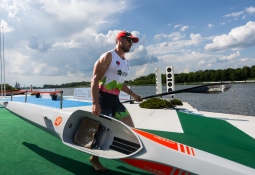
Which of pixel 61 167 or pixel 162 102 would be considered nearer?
pixel 61 167

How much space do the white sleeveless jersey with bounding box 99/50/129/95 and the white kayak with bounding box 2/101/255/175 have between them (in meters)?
0.43

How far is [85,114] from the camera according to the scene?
3.19m

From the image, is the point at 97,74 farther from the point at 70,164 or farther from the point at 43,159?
the point at 43,159

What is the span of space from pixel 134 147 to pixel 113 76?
104 centimetres

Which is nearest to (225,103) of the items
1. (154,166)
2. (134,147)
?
(134,147)

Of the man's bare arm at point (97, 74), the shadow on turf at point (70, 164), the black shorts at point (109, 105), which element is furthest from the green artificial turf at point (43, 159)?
the man's bare arm at point (97, 74)

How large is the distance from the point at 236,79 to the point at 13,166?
9044 centimetres

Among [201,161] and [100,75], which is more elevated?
[100,75]

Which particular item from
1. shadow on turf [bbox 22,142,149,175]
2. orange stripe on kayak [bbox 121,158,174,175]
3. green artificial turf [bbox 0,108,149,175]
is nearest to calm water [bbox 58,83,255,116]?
green artificial turf [bbox 0,108,149,175]

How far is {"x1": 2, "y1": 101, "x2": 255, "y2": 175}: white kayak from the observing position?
204cm

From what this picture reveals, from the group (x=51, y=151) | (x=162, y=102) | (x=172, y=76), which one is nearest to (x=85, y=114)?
(x=51, y=151)

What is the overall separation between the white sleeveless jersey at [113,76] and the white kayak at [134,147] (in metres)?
0.43

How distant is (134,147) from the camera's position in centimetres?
281

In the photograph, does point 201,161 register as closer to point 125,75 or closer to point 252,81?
point 125,75
